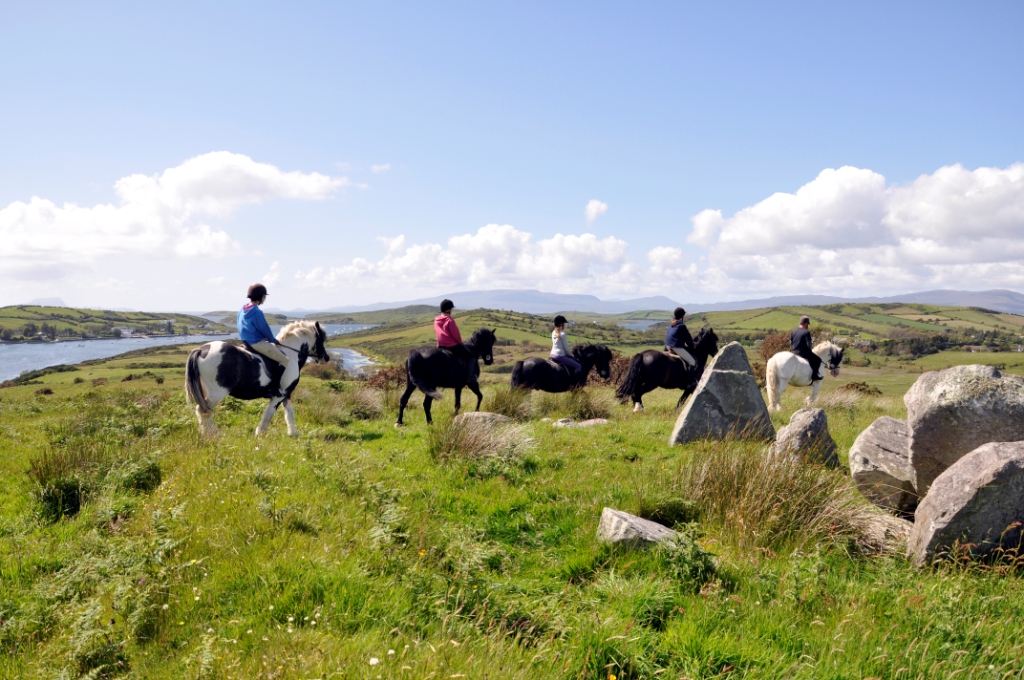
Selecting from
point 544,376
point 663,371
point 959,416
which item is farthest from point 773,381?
point 959,416

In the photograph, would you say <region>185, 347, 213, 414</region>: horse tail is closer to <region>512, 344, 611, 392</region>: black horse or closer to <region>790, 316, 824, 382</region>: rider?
<region>512, 344, 611, 392</region>: black horse

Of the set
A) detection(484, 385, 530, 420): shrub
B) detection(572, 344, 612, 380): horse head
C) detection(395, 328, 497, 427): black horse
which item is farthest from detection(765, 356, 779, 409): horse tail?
detection(395, 328, 497, 427): black horse

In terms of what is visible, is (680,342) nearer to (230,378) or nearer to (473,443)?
(473,443)

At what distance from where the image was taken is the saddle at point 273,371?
1153 centimetres

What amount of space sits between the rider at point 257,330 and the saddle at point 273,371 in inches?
1.8

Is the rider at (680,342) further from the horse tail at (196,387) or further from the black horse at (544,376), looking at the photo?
the horse tail at (196,387)

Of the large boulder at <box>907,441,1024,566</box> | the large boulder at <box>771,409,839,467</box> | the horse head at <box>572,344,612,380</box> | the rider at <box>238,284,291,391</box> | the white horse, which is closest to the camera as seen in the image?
the large boulder at <box>907,441,1024,566</box>

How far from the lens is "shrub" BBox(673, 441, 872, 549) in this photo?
5820 millimetres

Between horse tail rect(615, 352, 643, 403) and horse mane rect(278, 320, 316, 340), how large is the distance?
950 cm

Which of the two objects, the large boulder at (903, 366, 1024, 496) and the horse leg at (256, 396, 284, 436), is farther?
the horse leg at (256, 396, 284, 436)

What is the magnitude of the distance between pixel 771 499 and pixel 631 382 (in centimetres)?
1056

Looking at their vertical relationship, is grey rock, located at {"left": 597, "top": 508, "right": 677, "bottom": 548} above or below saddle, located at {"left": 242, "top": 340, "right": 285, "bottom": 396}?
below

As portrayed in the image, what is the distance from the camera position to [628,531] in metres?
5.52

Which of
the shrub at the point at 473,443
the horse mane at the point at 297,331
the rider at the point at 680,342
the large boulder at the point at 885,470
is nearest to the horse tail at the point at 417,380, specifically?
the horse mane at the point at 297,331
